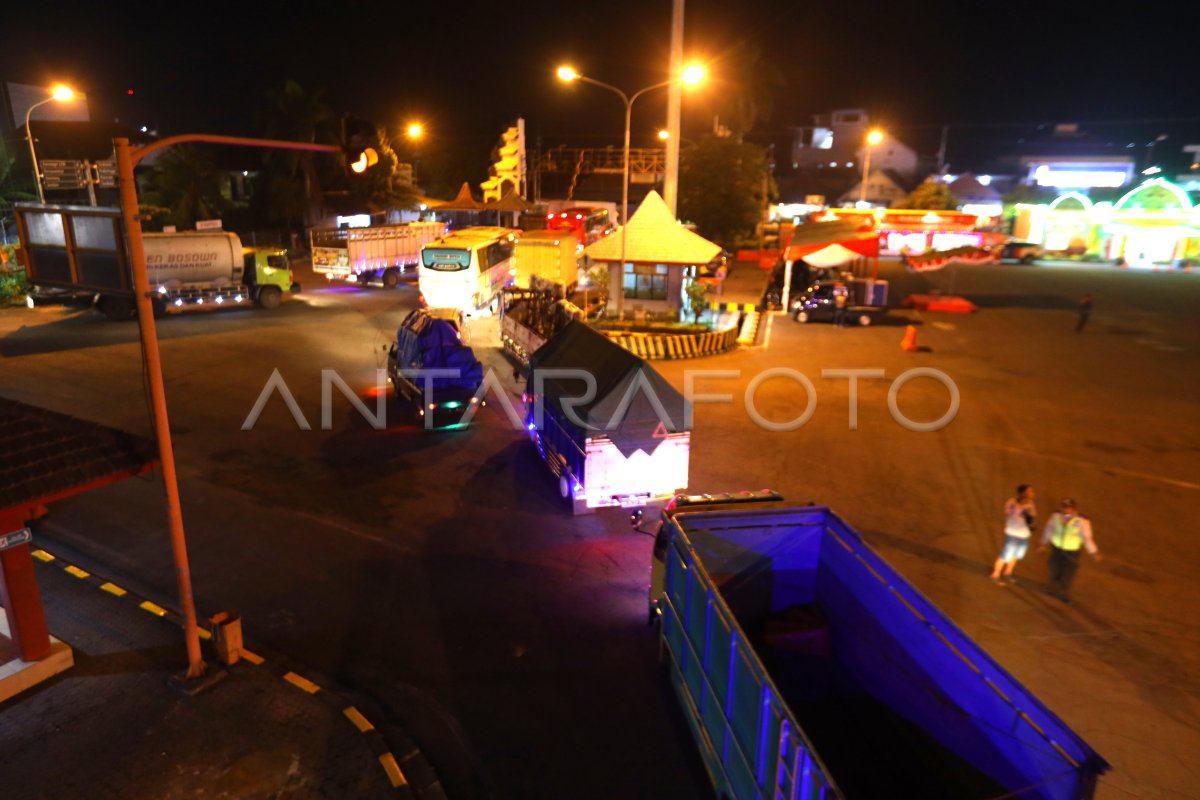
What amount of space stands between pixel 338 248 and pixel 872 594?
32236mm

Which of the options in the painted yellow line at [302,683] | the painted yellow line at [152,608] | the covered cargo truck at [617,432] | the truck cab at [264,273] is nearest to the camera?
the painted yellow line at [302,683]

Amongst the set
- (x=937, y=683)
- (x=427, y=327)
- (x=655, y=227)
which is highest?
(x=655, y=227)

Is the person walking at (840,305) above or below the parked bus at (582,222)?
below

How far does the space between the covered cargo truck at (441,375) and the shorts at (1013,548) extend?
11116mm

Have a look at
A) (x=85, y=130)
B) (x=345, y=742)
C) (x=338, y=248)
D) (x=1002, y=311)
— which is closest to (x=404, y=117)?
(x=85, y=130)

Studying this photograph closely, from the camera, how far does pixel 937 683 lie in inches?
265

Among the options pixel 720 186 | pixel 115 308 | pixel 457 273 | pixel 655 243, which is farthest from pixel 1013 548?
pixel 720 186

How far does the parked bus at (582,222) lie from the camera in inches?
1745

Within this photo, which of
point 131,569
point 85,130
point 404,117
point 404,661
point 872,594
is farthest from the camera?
point 404,117

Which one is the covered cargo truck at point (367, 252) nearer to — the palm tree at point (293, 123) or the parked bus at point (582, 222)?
the parked bus at point (582, 222)

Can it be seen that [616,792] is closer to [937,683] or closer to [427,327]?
[937,683]

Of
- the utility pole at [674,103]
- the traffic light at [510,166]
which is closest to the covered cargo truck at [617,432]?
the utility pole at [674,103]

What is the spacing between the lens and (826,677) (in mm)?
8336

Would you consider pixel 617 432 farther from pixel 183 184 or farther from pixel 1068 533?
pixel 183 184
